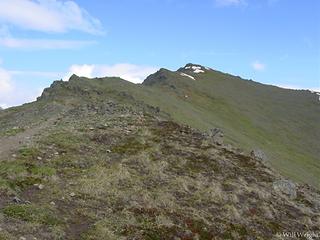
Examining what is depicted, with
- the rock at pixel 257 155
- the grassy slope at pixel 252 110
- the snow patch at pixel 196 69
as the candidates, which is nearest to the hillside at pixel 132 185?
the rock at pixel 257 155

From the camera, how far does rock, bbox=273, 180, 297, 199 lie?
111 ft

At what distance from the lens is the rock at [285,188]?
3369cm

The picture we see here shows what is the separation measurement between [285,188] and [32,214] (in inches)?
776

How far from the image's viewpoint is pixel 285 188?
3412cm

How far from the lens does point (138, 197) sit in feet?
84.4

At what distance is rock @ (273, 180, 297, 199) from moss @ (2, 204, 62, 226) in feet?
58.8

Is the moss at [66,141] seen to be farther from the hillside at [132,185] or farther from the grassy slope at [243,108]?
the grassy slope at [243,108]

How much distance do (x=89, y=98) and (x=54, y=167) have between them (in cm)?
3913

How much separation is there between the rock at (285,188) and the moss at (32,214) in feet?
58.8

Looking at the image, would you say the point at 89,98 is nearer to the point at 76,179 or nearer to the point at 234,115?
the point at 76,179

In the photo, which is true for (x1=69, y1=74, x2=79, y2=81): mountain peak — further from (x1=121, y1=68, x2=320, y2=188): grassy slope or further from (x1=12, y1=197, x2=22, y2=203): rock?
(x1=12, y1=197, x2=22, y2=203): rock

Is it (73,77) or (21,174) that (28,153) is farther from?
(73,77)

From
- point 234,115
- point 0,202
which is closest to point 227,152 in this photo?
point 0,202

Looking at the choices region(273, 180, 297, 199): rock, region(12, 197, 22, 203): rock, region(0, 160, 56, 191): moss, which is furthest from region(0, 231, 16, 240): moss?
region(273, 180, 297, 199): rock
